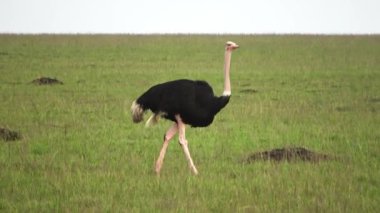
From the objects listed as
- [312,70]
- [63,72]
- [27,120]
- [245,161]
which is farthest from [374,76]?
[245,161]

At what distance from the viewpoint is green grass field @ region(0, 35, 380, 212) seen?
792cm

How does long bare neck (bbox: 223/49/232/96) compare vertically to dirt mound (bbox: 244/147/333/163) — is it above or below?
above

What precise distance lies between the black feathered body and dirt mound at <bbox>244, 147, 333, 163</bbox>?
104cm

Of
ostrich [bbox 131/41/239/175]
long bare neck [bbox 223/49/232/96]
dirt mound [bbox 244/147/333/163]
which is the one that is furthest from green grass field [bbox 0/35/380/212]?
long bare neck [bbox 223/49/232/96]

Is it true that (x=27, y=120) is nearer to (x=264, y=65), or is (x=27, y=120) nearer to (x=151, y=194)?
(x=151, y=194)

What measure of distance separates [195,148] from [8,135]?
290cm

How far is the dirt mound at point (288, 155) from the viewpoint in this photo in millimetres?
10195

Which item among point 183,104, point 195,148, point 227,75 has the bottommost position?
point 195,148

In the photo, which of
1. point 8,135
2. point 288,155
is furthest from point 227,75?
point 8,135

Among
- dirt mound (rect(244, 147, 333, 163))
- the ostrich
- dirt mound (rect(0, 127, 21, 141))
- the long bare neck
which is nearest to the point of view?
the ostrich

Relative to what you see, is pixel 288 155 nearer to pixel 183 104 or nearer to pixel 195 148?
pixel 195 148

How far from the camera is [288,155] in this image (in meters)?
10.3

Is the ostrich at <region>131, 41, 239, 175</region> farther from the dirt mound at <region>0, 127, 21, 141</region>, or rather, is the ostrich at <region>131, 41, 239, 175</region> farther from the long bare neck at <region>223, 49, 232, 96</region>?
the dirt mound at <region>0, 127, 21, 141</region>

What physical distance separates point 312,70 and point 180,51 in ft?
46.3
